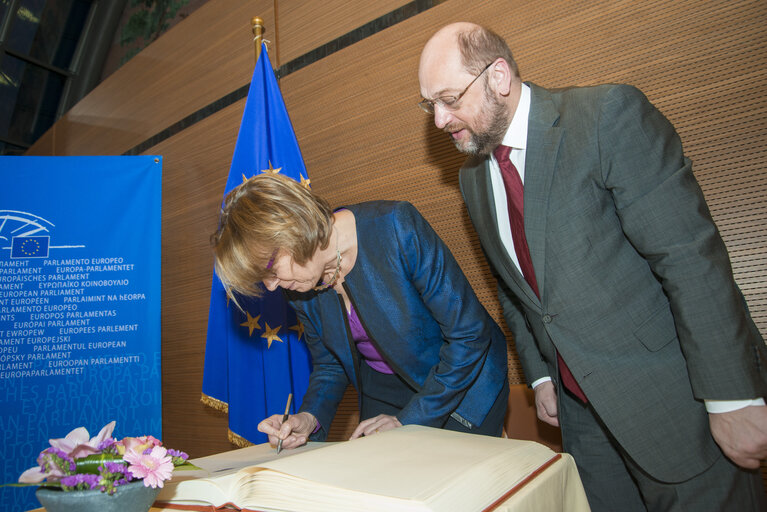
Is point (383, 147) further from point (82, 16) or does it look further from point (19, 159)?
point (82, 16)

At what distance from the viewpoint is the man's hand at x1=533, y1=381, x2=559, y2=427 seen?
1.45 m

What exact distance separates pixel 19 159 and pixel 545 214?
2.97 m

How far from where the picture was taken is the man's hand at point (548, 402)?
145cm

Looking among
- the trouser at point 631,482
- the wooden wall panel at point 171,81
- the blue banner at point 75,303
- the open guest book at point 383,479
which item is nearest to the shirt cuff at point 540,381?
the trouser at point 631,482

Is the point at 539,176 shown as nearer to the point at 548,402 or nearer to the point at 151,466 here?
the point at 548,402

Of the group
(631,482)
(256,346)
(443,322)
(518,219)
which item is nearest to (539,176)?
(518,219)

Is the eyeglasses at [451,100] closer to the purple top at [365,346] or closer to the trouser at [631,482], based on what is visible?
the purple top at [365,346]

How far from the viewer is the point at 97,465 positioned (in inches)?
26.7

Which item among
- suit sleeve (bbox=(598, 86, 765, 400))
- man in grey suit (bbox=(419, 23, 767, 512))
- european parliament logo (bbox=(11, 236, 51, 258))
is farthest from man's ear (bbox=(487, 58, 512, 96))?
european parliament logo (bbox=(11, 236, 51, 258))

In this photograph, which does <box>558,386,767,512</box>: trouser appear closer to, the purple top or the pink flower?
the purple top

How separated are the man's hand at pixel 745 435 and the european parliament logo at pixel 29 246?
308 centimetres

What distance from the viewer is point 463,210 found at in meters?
2.19

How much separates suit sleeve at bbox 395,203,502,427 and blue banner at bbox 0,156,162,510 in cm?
198

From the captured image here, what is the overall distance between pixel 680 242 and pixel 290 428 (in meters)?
1.01
